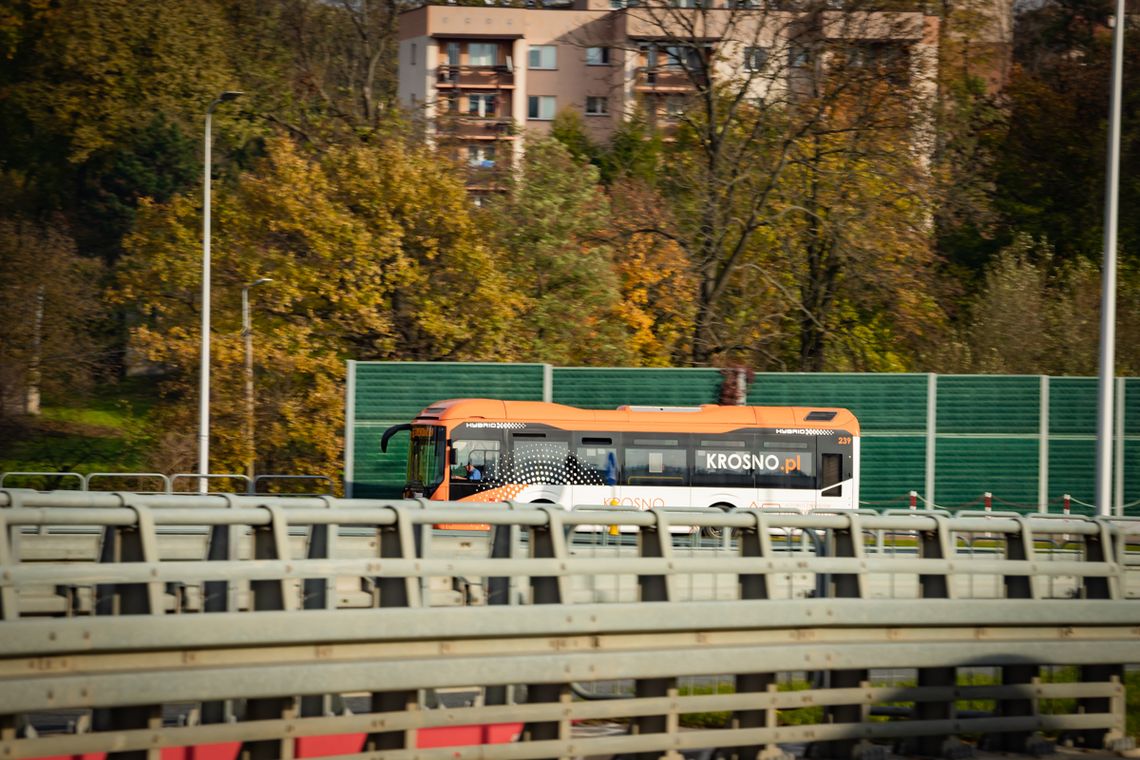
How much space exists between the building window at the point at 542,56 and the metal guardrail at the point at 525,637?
269 feet

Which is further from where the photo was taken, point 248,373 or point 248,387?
point 248,373

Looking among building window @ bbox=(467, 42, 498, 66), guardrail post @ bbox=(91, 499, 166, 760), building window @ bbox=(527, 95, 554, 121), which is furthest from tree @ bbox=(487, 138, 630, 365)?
building window @ bbox=(467, 42, 498, 66)

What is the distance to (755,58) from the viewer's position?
41438mm

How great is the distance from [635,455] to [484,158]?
32478 millimetres

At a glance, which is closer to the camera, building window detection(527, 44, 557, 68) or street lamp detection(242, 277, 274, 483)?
street lamp detection(242, 277, 274, 483)

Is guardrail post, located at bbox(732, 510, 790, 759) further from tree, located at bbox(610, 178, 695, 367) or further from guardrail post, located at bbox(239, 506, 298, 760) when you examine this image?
tree, located at bbox(610, 178, 695, 367)

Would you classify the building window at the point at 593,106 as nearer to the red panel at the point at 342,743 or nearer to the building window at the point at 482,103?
the building window at the point at 482,103

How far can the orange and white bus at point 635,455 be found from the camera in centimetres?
2995

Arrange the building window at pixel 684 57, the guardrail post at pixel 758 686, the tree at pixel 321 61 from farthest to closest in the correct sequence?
the tree at pixel 321 61 → the building window at pixel 684 57 → the guardrail post at pixel 758 686

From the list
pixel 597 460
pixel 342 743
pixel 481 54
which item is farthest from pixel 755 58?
pixel 481 54

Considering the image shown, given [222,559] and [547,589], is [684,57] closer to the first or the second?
[547,589]

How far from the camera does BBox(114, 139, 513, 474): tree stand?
3744 cm

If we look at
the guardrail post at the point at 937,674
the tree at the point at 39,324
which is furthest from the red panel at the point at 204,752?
the tree at the point at 39,324

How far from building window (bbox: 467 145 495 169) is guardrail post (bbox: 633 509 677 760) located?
37.5 meters
